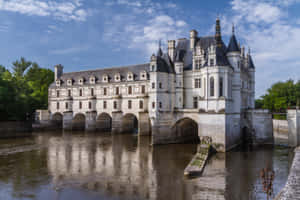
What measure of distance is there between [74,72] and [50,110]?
9.91 meters

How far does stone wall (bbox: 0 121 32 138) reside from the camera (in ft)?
124

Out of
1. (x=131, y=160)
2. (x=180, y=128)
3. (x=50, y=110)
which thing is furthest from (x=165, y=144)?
(x=50, y=110)

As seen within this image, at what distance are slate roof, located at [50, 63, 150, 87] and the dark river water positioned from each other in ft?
52.6

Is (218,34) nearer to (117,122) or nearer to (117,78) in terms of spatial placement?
(117,78)

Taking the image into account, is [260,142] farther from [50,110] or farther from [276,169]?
[50,110]

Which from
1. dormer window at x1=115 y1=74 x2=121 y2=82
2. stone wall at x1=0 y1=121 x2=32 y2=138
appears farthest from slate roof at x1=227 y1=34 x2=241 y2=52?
stone wall at x1=0 y1=121 x2=32 y2=138

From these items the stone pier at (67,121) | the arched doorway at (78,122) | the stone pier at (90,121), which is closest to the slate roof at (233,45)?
the stone pier at (90,121)

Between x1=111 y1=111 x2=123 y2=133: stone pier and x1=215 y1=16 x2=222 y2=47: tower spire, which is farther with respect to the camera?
x1=111 y1=111 x2=123 y2=133: stone pier

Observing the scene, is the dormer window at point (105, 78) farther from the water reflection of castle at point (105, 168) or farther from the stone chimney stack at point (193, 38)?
the stone chimney stack at point (193, 38)

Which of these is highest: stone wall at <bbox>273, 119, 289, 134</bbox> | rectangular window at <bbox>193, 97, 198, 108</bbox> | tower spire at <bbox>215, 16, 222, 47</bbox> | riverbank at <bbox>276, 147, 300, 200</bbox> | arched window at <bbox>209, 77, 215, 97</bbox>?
tower spire at <bbox>215, 16, 222, 47</bbox>

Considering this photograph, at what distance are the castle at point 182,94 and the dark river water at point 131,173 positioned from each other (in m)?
3.24

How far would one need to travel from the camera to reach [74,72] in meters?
48.2

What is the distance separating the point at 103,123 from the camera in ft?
142

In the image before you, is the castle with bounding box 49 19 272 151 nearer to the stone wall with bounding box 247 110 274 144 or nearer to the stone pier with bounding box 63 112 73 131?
the stone wall with bounding box 247 110 274 144
